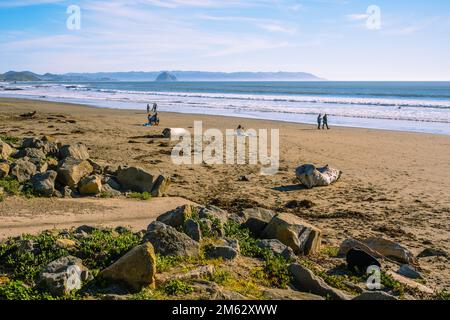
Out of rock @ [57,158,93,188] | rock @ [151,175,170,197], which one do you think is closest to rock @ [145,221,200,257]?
rock @ [151,175,170,197]

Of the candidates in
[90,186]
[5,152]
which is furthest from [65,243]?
[5,152]

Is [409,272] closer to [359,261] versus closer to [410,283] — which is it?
[410,283]

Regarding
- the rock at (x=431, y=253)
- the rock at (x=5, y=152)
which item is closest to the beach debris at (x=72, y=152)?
the rock at (x=5, y=152)

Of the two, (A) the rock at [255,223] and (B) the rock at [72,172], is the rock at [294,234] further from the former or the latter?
(B) the rock at [72,172]

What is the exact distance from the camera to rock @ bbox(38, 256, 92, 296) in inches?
250

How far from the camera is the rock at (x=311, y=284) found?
708 cm

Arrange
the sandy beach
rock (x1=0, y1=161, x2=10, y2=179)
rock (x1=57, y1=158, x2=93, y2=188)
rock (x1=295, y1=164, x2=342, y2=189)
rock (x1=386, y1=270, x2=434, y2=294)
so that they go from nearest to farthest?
rock (x1=386, y1=270, x2=434, y2=294) → the sandy beach → rock (x1=0, y1=161, x2=10, y2=179) → rock (x1=57, y1=158, x2=93, y2=188) → rock (x1=295, y1=164, x2=342, y2=189)

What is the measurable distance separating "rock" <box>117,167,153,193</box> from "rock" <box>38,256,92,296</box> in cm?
742

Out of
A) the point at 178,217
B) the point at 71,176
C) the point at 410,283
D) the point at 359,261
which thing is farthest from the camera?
the point at 71,176

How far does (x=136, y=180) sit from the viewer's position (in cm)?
1442

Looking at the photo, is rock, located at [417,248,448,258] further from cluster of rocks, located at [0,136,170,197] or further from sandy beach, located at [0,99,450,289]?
cluster of rocks, located at [0,136,170,197]

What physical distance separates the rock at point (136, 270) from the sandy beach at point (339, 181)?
4.94 meters
